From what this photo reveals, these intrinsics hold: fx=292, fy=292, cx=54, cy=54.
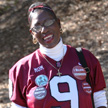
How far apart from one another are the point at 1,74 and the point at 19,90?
4.97 meters

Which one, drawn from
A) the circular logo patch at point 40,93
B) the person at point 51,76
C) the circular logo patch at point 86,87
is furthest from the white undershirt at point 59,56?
the circular logo patch at point 40,93

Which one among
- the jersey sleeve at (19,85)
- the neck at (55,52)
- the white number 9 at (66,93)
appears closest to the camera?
the white number 9 at (66,93)

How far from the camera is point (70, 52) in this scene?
2660mm

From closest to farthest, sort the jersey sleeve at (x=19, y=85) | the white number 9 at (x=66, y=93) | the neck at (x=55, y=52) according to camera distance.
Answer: the white number 9 at (x=66, y=93) → the jersey sleeve at (x=19, y=85) → the neck at (x=55, y=52)

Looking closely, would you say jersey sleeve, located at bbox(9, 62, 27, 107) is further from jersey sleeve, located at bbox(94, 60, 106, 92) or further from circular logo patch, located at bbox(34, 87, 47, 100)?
jersey sleeve, located at bbox(94, 60, 106, 92)

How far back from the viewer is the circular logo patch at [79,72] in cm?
249

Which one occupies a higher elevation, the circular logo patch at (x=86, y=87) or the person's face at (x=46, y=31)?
the person's face at (x=46, y=31)

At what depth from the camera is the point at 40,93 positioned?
241 cm

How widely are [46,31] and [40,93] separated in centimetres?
54

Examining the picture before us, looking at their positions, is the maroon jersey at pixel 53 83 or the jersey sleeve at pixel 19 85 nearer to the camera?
the maroon jersey at pixel 53 83

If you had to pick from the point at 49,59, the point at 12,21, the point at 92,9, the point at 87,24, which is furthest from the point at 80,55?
the point at 12,21

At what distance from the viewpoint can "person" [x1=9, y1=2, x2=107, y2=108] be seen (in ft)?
7.93

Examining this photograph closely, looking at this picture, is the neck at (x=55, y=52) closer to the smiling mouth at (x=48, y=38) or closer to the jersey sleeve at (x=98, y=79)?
the smiling mouth at (x=48, y=38)

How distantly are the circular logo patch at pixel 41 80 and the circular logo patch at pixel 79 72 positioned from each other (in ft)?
0.82
